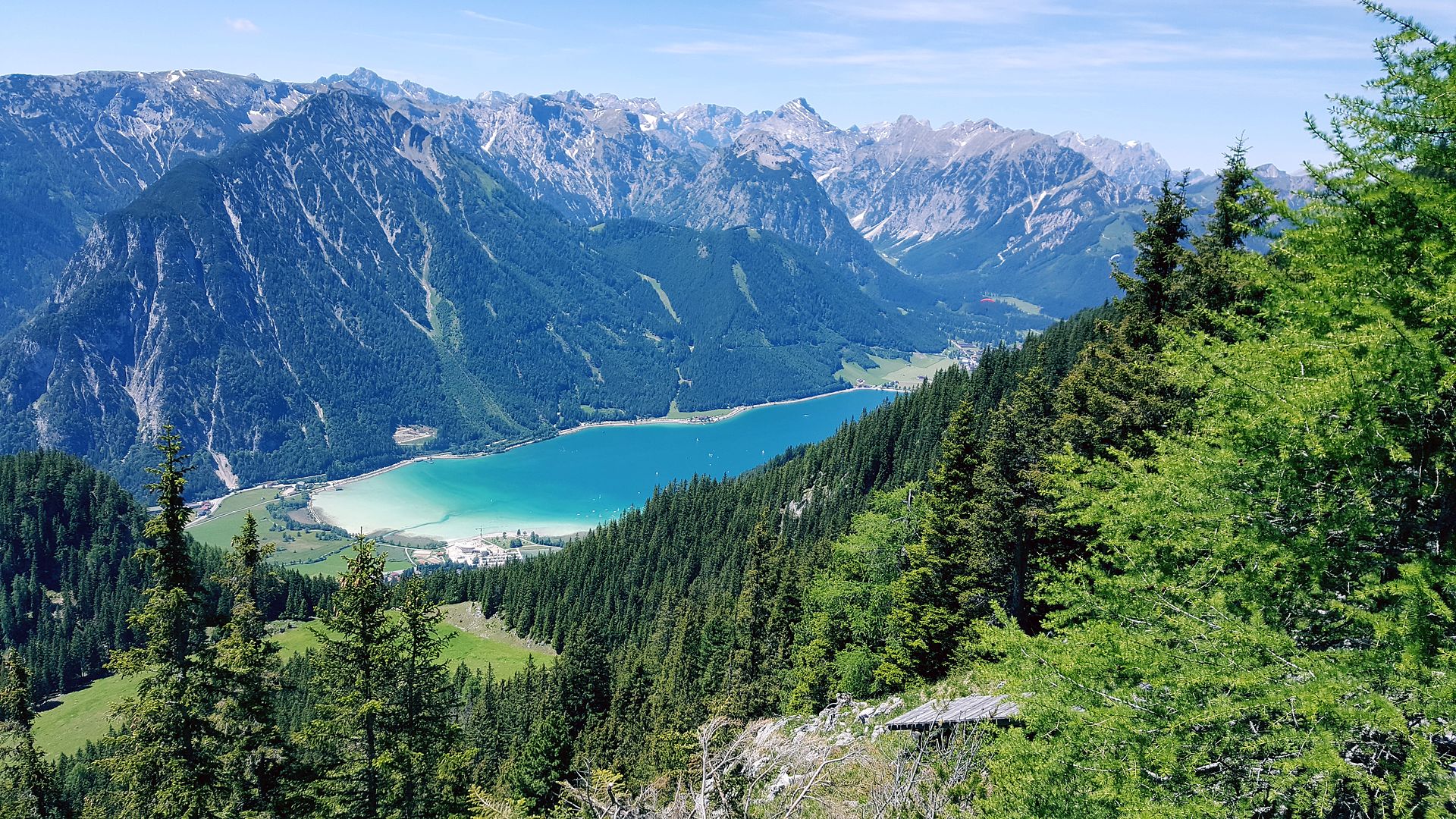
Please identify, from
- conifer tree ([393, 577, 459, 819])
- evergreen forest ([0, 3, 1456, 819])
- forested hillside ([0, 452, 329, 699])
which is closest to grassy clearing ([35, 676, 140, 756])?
forested hillside ([0, 452, 329, 699])

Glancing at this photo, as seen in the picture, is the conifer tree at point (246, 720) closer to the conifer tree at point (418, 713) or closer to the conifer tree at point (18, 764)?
the conifer tree at point (418, 713)

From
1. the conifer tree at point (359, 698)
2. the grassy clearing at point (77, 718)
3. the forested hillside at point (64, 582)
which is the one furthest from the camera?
the forested hillside at point (64, 582)

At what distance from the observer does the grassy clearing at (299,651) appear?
109688 mm

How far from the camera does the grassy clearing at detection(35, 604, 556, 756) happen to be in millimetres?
109688

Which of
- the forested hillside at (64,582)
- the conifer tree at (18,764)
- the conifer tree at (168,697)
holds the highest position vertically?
the conifer tree at (168,697)

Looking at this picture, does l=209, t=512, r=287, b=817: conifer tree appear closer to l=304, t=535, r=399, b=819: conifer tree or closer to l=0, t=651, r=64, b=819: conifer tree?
l=304, t=535, r=399, b=819: conifer tree

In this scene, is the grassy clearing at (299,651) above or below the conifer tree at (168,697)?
below

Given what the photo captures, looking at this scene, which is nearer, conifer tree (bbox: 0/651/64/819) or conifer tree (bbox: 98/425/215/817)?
conifer tree (bbox: 98/425/215/817)

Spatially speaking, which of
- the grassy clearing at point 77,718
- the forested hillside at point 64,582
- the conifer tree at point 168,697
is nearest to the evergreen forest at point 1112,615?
the conifer tree at point 168,697

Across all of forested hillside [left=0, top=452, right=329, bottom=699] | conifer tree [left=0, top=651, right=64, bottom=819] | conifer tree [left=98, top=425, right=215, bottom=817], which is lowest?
forested hillside [left=0, top=452, right=329, bottom=699]

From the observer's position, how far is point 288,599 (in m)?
162

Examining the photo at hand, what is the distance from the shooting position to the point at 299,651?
4747 inches

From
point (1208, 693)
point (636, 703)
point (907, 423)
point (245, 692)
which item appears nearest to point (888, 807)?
point (1208, 693)

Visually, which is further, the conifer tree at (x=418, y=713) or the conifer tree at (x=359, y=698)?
the conifer tree at (x=418, y=713)
